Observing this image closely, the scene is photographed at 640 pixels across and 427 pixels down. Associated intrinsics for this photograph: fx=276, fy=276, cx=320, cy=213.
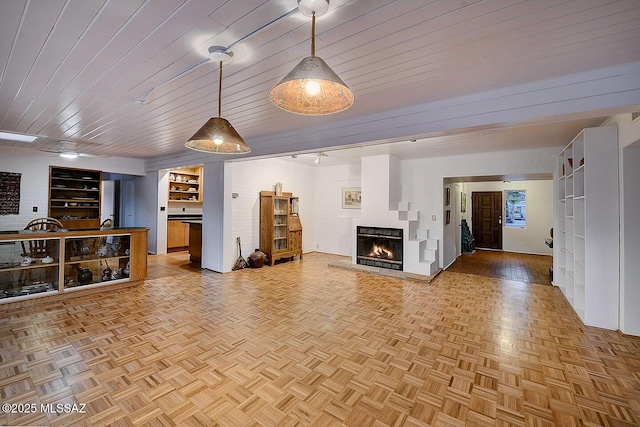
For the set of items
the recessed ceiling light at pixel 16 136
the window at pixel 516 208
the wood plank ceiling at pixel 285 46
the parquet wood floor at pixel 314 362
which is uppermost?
the recessed ceiling light at pixel 16 136

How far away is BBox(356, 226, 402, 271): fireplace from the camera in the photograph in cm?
570

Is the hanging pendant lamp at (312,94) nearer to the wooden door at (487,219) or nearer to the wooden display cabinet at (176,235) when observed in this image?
the wooden display cabinet at (176,235)

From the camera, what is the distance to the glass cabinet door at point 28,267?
3.55 metres

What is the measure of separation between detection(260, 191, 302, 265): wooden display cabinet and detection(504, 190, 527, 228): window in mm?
6855

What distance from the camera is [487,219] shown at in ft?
30.4

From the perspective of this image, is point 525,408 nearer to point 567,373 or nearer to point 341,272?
point 567,373

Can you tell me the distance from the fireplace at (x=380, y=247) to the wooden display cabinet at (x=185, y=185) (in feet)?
17.1

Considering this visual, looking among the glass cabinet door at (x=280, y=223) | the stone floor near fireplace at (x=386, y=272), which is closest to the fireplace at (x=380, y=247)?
the stone floor near fireplace at (x=386, y=272)

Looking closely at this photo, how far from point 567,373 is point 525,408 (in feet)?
2.53

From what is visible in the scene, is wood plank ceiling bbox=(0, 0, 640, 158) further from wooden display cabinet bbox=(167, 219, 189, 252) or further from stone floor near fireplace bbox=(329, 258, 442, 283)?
wooden display cabinet bbox=(167, 219, 189, 252)

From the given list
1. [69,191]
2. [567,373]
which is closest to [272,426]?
[567,373]

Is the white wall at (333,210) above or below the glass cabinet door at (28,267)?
above

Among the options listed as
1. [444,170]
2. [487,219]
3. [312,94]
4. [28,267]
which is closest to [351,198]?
[444,170]

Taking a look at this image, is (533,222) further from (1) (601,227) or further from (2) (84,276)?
(2) (84,276)
